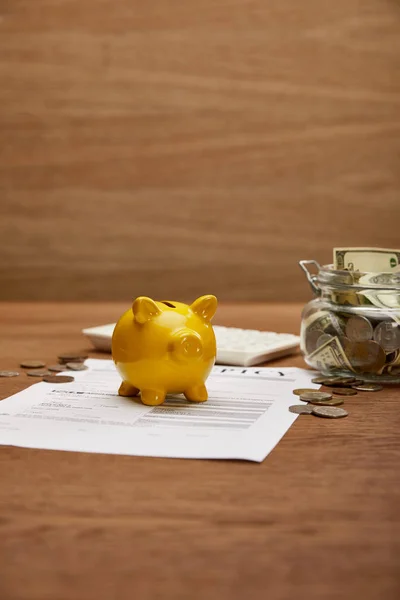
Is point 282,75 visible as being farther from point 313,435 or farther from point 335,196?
point 313,435

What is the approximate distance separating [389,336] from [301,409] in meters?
0.16

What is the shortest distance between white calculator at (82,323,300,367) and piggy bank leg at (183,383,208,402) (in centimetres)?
20

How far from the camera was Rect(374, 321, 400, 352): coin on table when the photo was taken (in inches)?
33.8

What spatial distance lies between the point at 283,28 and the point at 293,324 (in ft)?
2.16

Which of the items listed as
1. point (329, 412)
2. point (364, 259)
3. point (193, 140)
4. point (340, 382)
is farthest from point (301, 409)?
point (193, 140)

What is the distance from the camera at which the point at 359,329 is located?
870 mm

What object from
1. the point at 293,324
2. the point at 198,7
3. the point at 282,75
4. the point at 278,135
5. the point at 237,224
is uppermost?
the point at 198,7

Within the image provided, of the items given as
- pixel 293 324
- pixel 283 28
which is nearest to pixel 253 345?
pixel 293 324

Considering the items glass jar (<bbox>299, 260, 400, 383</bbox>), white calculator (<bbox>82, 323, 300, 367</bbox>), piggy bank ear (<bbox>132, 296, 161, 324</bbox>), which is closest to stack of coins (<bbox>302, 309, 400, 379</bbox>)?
glass jar (<bbox>299, 260, 400, 383</bbox>)

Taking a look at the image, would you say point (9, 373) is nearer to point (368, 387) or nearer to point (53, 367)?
point (53, 367)

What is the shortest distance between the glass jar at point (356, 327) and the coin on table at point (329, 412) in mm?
133

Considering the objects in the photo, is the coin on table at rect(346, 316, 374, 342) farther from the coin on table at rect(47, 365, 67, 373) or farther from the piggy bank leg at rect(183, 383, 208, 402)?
the coin on table at rect(47, 365, 67, 373)

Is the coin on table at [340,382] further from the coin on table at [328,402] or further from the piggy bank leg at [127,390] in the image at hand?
the piggy bank leg at [127,390]

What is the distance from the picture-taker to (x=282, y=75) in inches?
65.7
